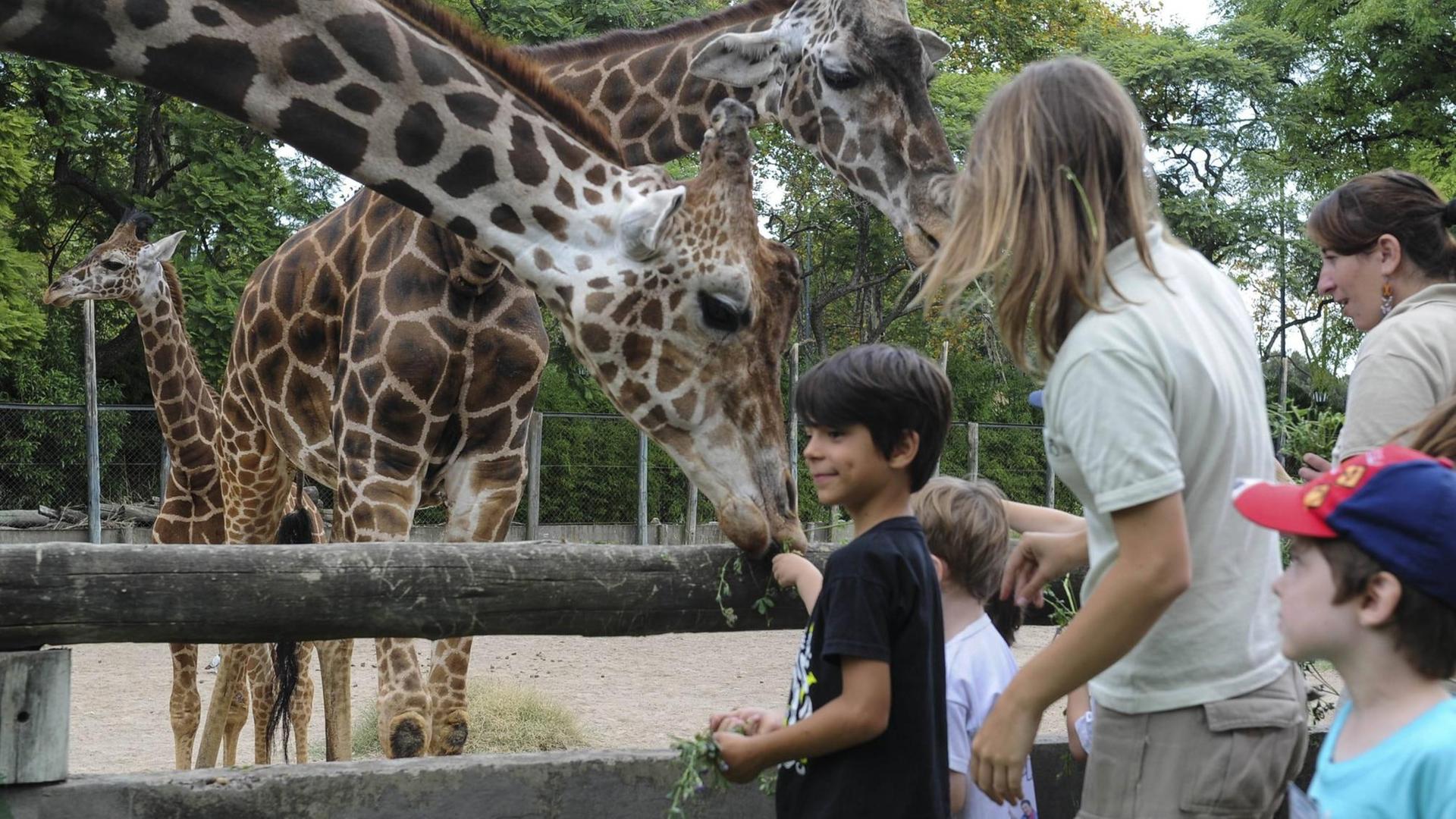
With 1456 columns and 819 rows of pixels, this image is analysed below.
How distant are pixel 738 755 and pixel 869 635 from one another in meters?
0.31

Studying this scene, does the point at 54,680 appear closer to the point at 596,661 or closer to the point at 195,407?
the point at 195,407

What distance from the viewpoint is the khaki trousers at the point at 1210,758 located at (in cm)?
200

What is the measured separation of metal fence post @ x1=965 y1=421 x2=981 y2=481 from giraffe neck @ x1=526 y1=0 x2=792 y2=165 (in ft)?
45.7

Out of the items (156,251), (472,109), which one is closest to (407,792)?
(472,109)

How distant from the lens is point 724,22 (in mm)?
5613

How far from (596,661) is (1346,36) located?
774 inches

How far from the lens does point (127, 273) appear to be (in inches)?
325

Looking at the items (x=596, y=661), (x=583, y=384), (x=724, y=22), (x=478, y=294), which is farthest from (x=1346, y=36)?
(x=478, y=294)

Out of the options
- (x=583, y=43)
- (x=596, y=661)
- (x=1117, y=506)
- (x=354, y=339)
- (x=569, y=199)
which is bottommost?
(x=596, y=661)

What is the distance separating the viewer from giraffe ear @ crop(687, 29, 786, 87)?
5.12 metres

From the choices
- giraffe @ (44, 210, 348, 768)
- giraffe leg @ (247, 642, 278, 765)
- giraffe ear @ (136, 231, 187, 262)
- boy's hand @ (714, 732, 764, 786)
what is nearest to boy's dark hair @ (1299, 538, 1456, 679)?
boy's hand @ (714, 732, 764, 786)

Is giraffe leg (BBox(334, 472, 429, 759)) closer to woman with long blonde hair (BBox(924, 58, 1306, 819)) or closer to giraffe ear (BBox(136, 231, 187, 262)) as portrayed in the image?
woman with long blonde hair (BBox(924, 58, 1306, 819))

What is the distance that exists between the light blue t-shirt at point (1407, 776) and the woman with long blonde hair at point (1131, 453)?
29 cm

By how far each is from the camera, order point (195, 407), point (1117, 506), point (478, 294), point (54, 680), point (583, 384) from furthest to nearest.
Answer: point (583, 384)
point (195, 407)
point (478, 294)
point (54, 680)
point (1117, 506)
